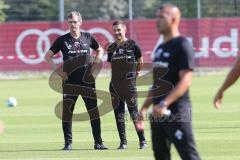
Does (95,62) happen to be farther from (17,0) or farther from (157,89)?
(17,0)

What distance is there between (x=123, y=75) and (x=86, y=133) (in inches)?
114

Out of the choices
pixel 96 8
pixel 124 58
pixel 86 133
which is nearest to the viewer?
pixel 124 58

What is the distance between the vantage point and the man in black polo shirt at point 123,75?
48.2 feet

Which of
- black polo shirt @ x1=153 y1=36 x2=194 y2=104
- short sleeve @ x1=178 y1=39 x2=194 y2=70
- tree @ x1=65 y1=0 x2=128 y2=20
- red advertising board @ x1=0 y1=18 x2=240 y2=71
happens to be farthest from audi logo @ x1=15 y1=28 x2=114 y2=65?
short sleeve @ x1=178 y1=39 x2=194 y2=70

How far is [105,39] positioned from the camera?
132ft

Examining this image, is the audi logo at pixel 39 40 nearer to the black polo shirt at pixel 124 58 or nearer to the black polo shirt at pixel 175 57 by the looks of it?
the black polo shirt at pixel 124 58

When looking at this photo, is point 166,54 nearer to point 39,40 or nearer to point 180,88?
point 180,88

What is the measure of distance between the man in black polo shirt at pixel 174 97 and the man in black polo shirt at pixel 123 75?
5.20 metres

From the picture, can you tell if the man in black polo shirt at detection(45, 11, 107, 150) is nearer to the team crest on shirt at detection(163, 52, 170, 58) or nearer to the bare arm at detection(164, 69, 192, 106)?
the team crest on shirt at detection(163, 52, 170, 58)

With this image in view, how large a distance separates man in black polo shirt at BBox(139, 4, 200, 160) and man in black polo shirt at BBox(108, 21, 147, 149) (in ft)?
17.1

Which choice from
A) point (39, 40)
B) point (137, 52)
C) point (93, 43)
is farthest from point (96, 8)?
point (137, 52)

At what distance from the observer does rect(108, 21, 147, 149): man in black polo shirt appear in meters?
14.7

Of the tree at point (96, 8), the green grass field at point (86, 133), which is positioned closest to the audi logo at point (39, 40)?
the tree at point (96, 8)

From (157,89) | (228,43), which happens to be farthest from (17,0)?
(157,89)
